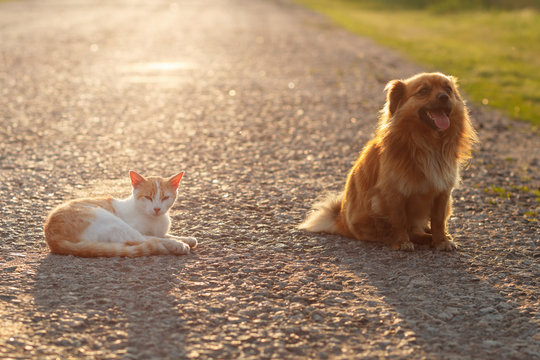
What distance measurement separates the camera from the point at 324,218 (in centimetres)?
627

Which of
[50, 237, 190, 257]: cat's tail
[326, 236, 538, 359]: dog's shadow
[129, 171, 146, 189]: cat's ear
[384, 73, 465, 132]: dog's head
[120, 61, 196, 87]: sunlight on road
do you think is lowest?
[326, 236, 538, 359]: dog's shadow

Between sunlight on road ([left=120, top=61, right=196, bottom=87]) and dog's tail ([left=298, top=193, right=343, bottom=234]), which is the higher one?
sunlight on road ([left=120, top=61, right=196, bottom=87])

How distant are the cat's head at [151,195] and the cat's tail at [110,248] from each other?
9.9 inches

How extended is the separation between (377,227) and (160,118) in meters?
6.46

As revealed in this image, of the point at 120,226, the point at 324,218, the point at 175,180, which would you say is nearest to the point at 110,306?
the point at 120,226

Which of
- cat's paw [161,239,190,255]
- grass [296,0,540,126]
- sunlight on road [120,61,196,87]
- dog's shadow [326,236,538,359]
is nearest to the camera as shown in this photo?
dog's shadow [326,236,538,359]

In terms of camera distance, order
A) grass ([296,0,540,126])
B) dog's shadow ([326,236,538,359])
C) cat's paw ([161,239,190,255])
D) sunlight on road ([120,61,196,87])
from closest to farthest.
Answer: dog's shadow ([326,236,538,359]) → cat's paw ([161,239,190,255]) → grass ([296,0,540,126]) → sunlight on road ([120,61,196,87])

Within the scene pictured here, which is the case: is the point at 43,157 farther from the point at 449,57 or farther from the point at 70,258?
the point at 449,57

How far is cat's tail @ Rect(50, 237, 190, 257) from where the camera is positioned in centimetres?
520

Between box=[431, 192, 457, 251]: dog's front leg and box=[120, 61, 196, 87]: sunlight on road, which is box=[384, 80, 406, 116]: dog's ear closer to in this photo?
box=[431, 192, 457, 251]: dog's front leg

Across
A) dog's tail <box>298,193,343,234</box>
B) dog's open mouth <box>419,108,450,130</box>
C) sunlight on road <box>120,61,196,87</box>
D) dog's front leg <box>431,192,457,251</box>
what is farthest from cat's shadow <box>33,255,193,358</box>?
sunlight on road <box>120,61,196,87</box>

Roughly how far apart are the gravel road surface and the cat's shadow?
0.04 feet

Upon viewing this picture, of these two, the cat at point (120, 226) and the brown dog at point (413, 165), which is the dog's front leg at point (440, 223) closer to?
the brown dog at point (413, 165)

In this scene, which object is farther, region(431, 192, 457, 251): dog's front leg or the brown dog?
region(431, 192, 457, 251): dog's front leg
